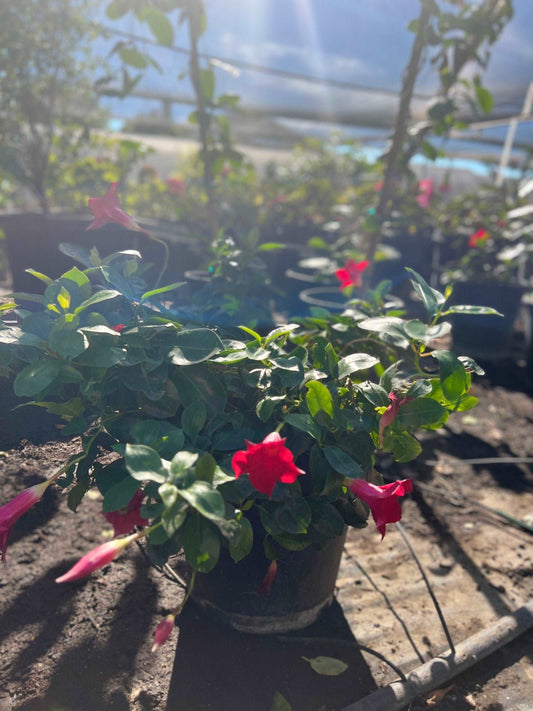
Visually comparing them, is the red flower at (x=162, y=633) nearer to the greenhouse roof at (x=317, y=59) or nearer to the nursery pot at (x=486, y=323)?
the nursery pot at (x=486, y=323)

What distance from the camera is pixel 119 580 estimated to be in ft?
4.89

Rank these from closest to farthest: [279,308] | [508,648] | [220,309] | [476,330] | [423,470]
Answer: [508,648] < [220,309] < [423,470] < [279,308] < [476,330]

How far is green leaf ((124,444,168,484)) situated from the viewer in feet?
2.58

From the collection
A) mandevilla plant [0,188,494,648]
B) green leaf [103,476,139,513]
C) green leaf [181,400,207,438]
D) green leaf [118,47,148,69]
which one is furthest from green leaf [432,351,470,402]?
green leaf [118,47,148,69]

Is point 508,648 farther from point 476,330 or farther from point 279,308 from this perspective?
point 476,330

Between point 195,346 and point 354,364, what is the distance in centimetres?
33

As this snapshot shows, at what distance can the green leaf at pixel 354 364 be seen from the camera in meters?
1.08

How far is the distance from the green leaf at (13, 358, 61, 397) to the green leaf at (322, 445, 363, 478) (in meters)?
0.50

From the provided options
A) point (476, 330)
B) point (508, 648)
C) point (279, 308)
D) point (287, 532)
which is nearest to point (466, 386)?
point (287, 532)

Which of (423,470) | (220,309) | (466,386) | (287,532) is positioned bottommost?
(423,470)

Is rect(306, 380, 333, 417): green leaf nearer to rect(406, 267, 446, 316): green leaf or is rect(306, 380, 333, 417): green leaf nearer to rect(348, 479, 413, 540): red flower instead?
rect(348, 479, 413, 540): red flower

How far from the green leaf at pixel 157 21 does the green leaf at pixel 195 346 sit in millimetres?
1838

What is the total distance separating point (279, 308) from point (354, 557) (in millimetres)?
1715

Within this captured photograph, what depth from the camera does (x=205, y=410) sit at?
991mm
